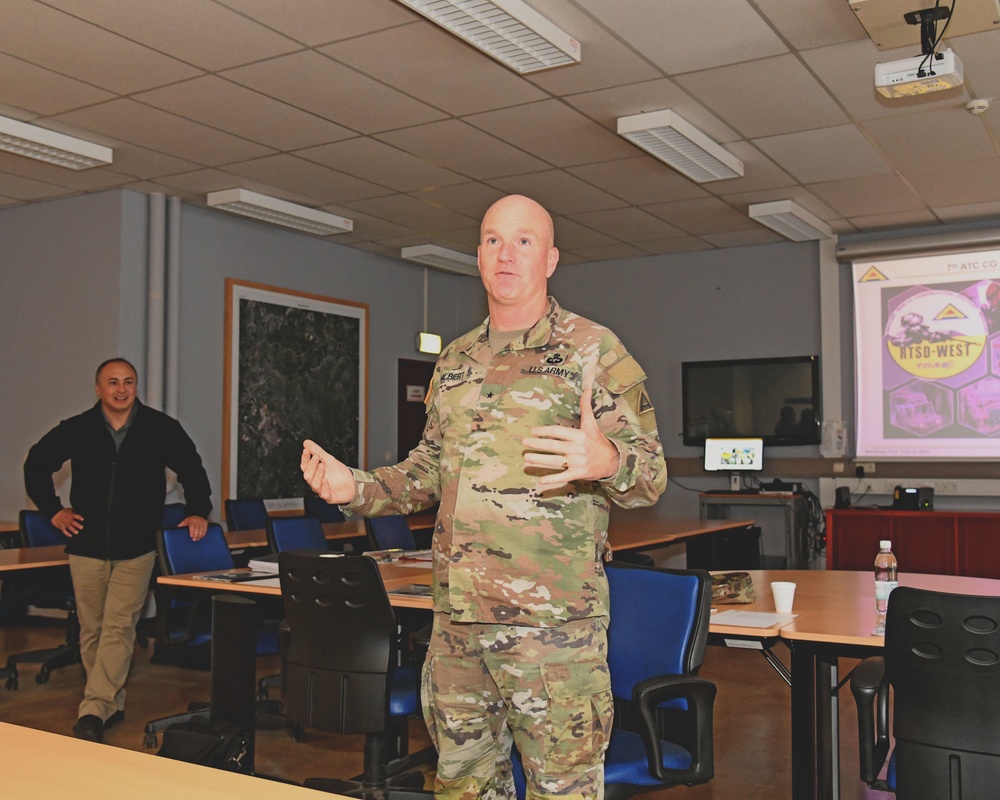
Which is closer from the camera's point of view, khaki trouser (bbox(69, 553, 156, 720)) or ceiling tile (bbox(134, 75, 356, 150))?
khaki trouser (bbox(69, 553, 156, 720))

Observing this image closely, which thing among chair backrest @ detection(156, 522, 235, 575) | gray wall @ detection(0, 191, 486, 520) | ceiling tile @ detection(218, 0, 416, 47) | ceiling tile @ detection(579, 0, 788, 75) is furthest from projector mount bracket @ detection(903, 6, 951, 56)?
gray wall @ detection(0, 191, 486, 520)

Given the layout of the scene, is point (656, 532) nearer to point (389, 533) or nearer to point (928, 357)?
point (389, 533)

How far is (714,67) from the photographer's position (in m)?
4.72

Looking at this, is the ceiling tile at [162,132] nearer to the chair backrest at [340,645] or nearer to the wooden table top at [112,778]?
the chair backrest at [340,645]

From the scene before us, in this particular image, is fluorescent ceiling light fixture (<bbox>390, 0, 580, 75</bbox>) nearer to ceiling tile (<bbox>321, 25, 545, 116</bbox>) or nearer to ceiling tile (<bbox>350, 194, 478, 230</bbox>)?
ceiling tile (<bbox>321, 25, 545, 116</bbox>)

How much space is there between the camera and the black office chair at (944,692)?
222 centimetres

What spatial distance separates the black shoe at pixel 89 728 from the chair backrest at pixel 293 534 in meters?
1.04

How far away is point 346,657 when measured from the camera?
3.15m

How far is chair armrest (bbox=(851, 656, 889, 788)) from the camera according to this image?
97.3 inches

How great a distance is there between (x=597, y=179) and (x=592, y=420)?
16.9 ft

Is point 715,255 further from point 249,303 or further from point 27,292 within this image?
point 27,292

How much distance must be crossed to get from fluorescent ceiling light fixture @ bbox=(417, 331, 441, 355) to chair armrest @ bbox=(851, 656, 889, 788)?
7002 millimetres

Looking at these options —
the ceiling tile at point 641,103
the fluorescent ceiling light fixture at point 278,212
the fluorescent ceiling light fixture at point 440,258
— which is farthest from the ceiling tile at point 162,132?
the fluorescent ceiling light fixture at point 440,258

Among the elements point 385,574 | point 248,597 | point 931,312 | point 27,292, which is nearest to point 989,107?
point 931,312
